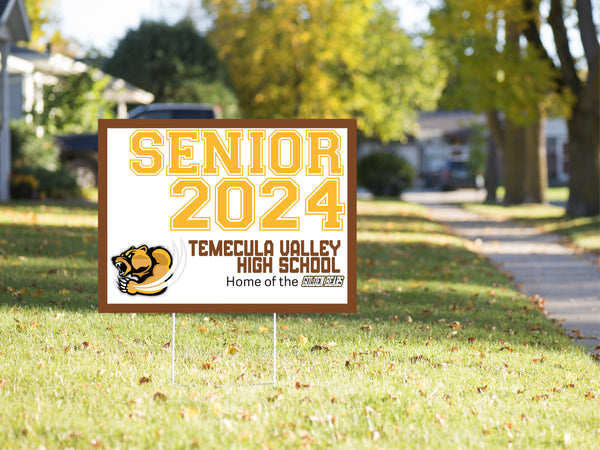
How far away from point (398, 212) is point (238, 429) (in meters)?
21.5

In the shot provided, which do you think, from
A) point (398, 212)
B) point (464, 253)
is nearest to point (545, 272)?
point (464, 253)

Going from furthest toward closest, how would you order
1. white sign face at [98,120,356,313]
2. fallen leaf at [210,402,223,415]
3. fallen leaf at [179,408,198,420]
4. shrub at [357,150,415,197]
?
1. shrub at [357,150,415,197]
2. white sign face at [98,120,356,313]
3. fallen leaf at [210,402,223,415]
4. fallen leaf at [179,408,198,420]

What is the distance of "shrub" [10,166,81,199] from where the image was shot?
20141mm

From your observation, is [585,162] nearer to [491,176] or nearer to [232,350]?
[491,176]

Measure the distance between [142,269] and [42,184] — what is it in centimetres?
1594

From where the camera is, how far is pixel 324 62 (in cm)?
3806

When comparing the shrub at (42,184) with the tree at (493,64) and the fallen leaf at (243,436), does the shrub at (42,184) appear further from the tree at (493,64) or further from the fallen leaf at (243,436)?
the fallen leaf at (243,436)

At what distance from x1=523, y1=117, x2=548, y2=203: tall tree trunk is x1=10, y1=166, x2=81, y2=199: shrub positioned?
628 inches

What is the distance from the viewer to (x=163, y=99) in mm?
37062

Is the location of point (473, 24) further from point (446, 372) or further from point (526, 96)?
point (446, 372)

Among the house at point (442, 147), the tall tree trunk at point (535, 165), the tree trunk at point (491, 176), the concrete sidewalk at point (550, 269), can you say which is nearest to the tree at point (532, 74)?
the concrete sidewalk at point (550, 269)

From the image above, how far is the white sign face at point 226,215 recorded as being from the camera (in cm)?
570

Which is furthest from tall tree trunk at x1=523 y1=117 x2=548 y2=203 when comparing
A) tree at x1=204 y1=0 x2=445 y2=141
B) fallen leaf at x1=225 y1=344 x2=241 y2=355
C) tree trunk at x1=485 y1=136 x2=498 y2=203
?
fallen leaf at x1=225 y1=344 x2=241 y2=355

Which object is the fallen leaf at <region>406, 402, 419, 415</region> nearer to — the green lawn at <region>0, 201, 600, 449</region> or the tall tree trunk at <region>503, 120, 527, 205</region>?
the green lawn at <region>0, 201, 600, 449</region>
